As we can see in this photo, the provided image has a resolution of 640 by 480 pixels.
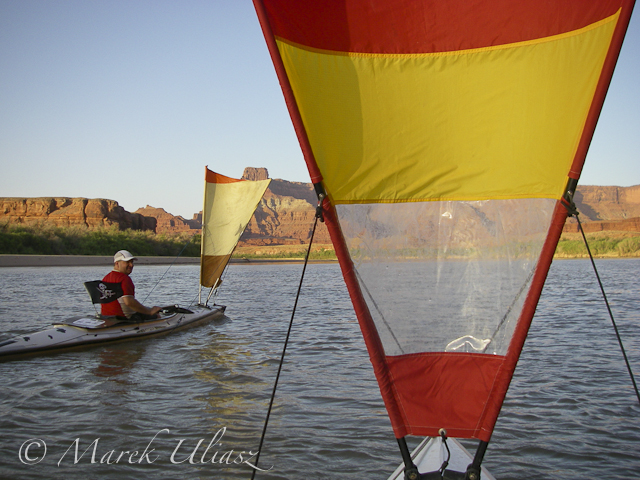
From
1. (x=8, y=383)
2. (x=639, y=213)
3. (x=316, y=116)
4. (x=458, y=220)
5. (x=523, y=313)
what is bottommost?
(x=8, y=383)

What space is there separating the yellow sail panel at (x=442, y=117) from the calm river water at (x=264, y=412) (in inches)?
114

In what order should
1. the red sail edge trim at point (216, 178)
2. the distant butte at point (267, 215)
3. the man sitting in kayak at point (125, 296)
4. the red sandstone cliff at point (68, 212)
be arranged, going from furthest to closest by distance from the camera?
1. the distant butte at point (267, 215)
2. the red sandstone cliff at point (68, 212)
3. the red sail edge trim at point (216, 178)
4. the man sitting in kayak at point (125, 296)

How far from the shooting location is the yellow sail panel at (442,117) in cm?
231

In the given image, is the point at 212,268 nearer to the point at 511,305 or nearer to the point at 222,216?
the point at 222,216

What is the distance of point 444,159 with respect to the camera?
2404 millimetres

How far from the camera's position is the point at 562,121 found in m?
2.28

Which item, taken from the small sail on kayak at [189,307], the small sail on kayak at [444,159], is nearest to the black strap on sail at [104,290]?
the small sail on kayak at [189,307]

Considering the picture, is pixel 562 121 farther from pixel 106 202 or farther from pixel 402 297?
pixel 106 202

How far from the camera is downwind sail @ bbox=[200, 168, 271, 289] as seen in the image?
45.6 feet

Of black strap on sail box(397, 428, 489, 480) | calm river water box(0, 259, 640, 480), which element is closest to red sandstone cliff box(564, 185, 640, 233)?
calm river water box(0, 259, 640, 480)

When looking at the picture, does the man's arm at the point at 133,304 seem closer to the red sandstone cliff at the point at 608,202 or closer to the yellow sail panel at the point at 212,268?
the yellow sail panel at the point at 212,268

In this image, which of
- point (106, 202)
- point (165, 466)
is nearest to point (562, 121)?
point (165, 466)

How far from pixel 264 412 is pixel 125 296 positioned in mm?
4634

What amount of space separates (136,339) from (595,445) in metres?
7.97
